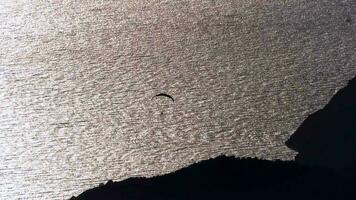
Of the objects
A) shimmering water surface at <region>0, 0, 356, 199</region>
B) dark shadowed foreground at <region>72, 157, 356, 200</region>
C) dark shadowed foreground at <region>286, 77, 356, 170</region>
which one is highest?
shimmering water surface at <region>0, 0, 356, 199</region>

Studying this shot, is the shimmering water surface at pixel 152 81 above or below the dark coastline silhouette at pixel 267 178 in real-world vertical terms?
above

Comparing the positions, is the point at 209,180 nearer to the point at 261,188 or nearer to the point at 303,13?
the point at 261,188

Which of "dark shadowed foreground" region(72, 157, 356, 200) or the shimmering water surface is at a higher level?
the shimmering water surface

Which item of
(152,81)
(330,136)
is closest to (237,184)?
(330,136)

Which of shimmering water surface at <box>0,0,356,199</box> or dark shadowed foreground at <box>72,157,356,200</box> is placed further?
shimmering water surface at <box>0,0,356,199</box>

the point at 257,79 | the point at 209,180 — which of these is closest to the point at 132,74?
the point at 257,79

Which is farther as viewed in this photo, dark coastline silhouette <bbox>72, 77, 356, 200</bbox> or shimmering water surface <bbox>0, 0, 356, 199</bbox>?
shimmering water surface <bbox>0, 0, 356, 199</bbox>
